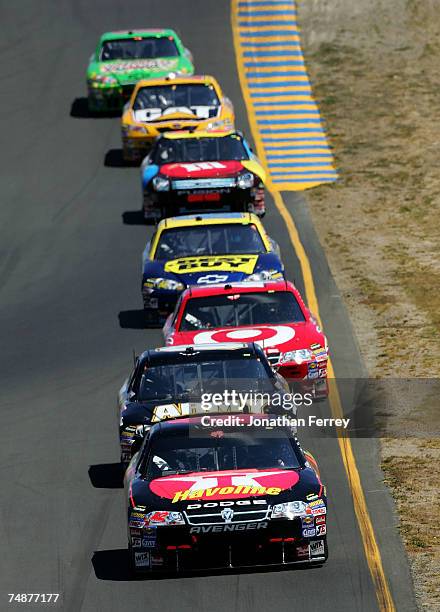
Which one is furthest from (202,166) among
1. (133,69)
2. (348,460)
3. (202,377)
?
(348,460)

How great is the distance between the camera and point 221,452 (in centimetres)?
1458

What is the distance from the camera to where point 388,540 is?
14.9 meters

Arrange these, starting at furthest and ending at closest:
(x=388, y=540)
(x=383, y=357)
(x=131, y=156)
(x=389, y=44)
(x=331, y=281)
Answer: (x=389, y=44), (x=131, y=156), (x=331, y=281), (x=383, y=357), (x=388, y=540)

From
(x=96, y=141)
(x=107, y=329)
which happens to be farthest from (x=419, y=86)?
(x=107, y=329)

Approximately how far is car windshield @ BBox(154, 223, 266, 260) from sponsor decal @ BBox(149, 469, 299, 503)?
31.4ft

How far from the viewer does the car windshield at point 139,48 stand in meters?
37.1

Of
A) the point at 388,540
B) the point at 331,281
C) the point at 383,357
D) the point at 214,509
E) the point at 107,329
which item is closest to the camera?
the point at 214,509

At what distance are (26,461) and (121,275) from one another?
9.09m

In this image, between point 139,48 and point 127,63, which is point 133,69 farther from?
point 139,48

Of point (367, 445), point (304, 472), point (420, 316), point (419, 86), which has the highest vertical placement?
point (304, 472)

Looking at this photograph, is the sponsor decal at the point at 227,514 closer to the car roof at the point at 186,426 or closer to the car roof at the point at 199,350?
the car roof at the point at 186,426

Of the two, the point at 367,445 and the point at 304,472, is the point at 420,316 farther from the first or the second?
the point at 304,472

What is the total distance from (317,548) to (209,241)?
1068 cm

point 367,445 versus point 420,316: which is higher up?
point 367,445
